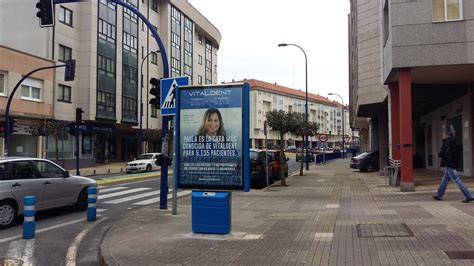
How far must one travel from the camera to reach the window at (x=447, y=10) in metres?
14.0

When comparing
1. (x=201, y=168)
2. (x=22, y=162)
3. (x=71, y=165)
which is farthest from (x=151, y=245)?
(x=71, y=165)

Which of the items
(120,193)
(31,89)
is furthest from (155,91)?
(31,89)

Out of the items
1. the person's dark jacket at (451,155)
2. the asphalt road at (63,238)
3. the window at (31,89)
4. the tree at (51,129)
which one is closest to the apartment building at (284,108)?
the window at (31,89)

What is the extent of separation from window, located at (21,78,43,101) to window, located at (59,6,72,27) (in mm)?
6719

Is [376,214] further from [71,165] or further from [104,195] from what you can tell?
[71,165]

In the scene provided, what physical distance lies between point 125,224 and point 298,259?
4.72 metres

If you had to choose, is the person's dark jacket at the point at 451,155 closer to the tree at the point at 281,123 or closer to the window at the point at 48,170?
the window at the point at 48,170

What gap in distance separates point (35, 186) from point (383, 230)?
25.2 ft

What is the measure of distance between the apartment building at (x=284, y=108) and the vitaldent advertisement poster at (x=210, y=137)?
7356cm

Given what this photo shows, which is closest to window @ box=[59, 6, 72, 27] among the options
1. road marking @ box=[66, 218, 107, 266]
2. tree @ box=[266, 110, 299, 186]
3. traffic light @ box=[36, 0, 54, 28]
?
tree @ box=[266, 110, 299, 186]

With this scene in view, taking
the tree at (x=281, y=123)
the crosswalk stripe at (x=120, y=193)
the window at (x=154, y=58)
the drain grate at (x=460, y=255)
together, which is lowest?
the crosswalk stripe at (x=120, y=193)

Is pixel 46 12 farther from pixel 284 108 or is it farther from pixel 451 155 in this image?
pixel 284 108

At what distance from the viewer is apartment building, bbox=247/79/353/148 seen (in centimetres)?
10650

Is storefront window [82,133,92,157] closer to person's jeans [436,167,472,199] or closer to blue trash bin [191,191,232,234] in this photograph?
blue trash bin [191,191,232,234]
